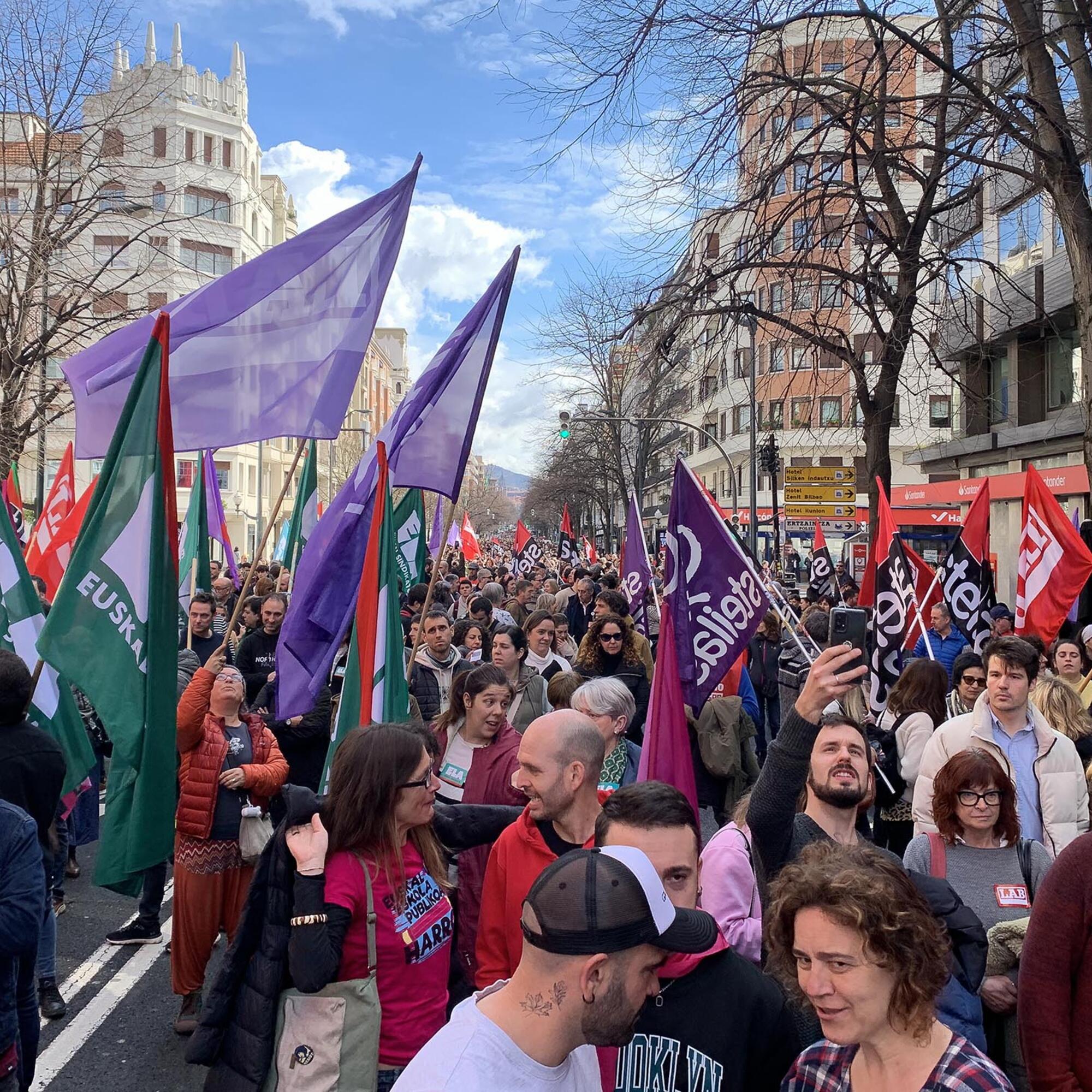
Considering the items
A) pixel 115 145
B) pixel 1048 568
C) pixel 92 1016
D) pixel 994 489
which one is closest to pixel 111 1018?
pixel 92 1016

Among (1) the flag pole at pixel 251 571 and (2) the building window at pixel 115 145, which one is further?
(2) the building window at pixel 115 145

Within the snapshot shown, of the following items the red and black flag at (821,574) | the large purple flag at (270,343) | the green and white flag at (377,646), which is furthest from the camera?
the red and black flag at (821,574)

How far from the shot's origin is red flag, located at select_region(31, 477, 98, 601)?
897cm

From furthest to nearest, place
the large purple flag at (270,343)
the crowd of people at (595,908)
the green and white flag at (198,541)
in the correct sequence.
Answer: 1. the green and white flag at (198,541)
2. the large purple flag at (270,343)
3. the crowd of people at (595,908)

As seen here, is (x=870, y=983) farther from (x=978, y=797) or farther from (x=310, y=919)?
(x=978, y=797)

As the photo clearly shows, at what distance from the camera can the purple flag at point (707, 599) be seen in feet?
18.6

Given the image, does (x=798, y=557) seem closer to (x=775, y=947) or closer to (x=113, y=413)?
(x=113, y=413)

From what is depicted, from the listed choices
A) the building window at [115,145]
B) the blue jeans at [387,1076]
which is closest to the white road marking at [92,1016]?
the blue jeans at [387,1076]

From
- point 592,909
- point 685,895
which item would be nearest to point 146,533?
point 685,895

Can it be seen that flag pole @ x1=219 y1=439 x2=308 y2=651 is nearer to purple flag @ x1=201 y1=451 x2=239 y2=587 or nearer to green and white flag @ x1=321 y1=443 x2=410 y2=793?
green and white flag @ x1=321 y1=443 x2=410 y2=793

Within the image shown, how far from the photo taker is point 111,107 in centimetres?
1655

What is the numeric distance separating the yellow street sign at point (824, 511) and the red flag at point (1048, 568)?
8.94 metres

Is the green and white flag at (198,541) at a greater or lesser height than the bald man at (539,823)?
greater

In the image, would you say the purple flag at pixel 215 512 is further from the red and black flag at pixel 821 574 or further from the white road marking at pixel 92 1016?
the red and black flag at pixel 821 574
